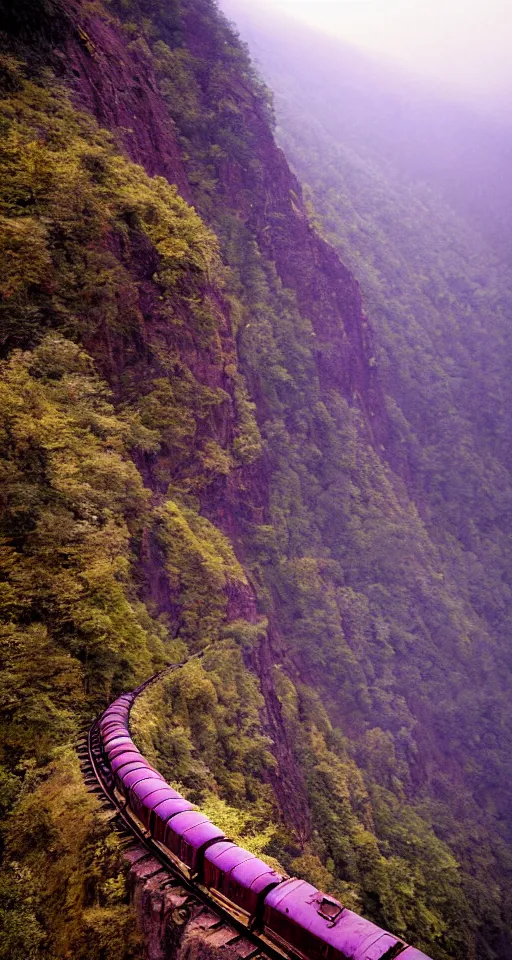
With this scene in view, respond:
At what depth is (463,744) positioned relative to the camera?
49438mm

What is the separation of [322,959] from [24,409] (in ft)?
46.6

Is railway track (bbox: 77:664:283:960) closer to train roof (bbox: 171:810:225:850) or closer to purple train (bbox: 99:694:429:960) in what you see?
purple train (bbox: 99:694:429:960)

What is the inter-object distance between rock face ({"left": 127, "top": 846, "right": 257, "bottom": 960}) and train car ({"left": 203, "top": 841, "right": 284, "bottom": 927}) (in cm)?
28

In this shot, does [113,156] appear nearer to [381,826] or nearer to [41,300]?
[41,300]

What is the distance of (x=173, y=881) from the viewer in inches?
380

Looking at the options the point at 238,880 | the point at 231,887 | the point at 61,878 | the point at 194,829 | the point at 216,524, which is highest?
the point at 238,880

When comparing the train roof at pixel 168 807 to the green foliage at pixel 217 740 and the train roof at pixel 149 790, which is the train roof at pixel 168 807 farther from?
the green foliage at pixel 217 740

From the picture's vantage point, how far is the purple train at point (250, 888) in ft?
25.0

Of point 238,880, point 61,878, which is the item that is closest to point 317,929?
point 238,880

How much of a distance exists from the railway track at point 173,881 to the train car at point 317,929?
1.01 feet

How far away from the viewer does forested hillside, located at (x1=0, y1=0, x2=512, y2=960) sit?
1429 cm

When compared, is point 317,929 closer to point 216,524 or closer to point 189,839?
point 189,839

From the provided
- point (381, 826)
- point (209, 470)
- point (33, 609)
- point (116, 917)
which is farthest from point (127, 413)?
point (381, 826)

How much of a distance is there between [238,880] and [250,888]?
0.25 metres
